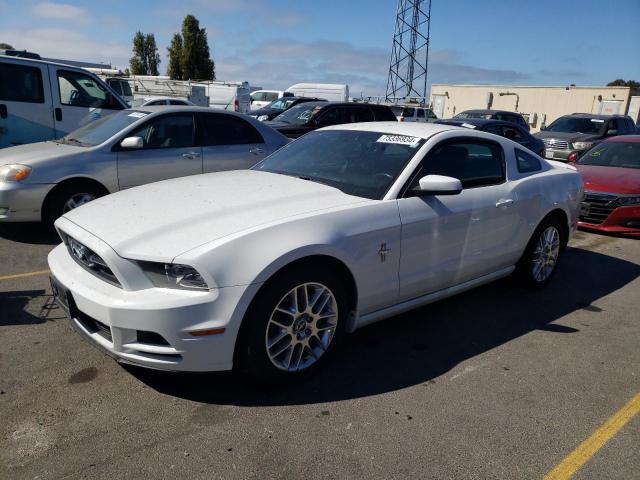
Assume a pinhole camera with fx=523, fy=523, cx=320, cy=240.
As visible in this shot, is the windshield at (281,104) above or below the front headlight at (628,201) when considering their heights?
above

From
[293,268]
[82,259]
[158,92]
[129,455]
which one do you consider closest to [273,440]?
[129,455]

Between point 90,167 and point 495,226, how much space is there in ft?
14.5

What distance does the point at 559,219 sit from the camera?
5.15 meters

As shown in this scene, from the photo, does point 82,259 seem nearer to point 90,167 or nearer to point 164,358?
point 164,358

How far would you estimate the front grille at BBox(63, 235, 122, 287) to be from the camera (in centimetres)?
295

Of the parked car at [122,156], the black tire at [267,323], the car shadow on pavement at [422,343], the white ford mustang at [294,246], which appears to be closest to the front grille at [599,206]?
the car shadow on pavement at [422,343]

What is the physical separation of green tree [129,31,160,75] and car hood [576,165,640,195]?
5253 cm

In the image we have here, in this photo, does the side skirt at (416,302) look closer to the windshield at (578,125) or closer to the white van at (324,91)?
the windshield at (578,125)

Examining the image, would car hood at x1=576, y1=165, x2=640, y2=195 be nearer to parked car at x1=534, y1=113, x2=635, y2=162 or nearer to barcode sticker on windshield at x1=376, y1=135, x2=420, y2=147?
barcode sticker on windshield at x1=376, y1=135, x2=420, y2=147

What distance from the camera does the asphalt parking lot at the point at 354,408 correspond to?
2.51 meters

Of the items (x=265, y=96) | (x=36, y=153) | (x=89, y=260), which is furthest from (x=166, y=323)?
(x=265, y=96)

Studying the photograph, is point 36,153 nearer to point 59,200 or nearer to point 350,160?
point 59,200

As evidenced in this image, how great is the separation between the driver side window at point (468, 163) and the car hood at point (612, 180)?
3395 mm

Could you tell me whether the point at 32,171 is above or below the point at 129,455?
above
